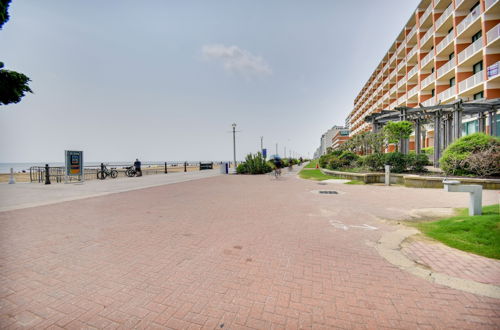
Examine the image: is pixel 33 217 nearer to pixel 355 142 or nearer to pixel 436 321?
pixel 436 321

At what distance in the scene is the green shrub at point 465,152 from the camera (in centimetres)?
1026

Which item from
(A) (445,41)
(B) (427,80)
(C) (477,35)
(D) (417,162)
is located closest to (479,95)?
(C) (477,35)

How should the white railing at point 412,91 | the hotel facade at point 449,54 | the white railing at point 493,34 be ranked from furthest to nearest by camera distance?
the white railing at point 412,91 < the hotel facade at point 449,54 < the white railing at point 493,34

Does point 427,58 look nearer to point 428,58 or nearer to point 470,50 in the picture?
point 428,58

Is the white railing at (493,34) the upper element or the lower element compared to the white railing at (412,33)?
lower

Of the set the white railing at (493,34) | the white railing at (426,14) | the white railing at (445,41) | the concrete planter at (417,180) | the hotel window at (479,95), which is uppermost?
the white railing at (426,14)

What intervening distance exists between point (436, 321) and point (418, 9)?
145 ft

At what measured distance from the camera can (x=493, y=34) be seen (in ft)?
61.9

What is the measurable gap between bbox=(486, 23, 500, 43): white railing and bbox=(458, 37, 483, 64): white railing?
2.64 ft

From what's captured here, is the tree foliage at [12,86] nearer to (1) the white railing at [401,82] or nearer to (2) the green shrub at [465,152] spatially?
(2) the green shrub at [465,152]

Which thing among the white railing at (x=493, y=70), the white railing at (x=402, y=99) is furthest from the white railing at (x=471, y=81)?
the white railing at (x=402, y=99)

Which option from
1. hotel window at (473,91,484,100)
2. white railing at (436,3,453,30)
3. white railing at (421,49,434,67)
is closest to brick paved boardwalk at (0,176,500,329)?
hotel window at (473,91,484,100)

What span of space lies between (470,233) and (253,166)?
64.1 ft

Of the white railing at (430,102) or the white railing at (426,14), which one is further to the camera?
the white railing at (426,14)
